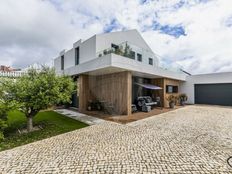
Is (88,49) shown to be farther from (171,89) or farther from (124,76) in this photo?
(171,89)

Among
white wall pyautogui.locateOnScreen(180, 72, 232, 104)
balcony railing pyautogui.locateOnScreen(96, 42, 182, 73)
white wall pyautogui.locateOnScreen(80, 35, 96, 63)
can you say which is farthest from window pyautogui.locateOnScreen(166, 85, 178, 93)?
white wall pyautogui.locateOnScreen(80, 35, 96, 63)

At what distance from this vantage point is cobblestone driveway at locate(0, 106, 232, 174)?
14.0ft

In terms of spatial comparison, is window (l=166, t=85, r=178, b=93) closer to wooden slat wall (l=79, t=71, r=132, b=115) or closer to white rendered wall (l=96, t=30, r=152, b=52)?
white rendered wall (l=96, t=30, r=152, b=52)

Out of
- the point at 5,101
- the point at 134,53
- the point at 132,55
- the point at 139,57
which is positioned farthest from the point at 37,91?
the point at 139,57

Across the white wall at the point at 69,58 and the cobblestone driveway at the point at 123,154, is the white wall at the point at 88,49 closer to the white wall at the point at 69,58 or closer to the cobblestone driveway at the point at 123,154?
the white wall at the point at 69,58

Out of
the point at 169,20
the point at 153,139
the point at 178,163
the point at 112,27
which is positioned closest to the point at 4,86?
the point at 153,139

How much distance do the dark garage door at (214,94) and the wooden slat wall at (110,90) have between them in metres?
16.8

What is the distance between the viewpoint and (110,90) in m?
14.6

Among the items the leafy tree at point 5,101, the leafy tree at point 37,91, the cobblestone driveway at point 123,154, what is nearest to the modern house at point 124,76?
the leafy tree at point 37,91

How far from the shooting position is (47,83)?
324 inches

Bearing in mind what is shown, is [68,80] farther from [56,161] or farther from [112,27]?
[112,27]

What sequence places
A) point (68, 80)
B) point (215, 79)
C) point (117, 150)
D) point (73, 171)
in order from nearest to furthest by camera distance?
point (73, 171)
point (117, 150)
point (68, 80)
point (215, 79)

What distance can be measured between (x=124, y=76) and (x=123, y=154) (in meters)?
8.68

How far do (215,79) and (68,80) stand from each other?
22830 mm
